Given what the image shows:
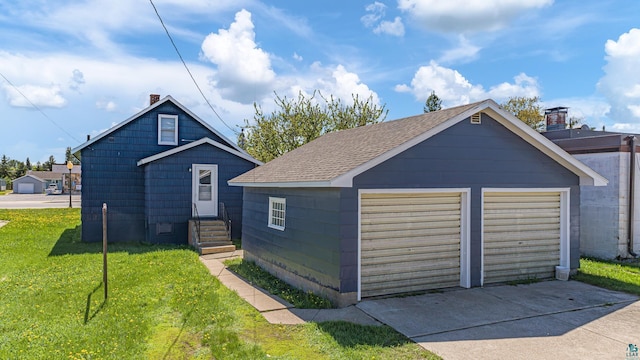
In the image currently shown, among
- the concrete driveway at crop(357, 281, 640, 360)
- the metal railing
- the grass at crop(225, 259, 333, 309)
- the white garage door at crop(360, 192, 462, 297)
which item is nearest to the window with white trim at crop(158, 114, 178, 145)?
the metal railing

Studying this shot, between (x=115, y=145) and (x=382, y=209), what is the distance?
12.6 metres

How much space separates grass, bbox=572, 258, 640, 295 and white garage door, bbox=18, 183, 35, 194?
249 ft

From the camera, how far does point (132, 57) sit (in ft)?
39.8

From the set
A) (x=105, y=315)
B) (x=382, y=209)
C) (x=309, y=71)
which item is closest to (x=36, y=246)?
(x=105, y=315)

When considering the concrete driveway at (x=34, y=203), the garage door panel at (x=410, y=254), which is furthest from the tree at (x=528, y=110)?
the concrete driveway at (x=34, y=203)

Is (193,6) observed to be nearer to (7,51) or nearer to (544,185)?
(7,51)

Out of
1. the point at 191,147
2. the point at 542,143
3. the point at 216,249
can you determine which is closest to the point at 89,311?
the point at 216,249

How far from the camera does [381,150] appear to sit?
319 inches

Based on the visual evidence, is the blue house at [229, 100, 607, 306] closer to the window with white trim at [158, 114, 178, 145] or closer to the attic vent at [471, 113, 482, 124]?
the attic vent at [471, 113, 482, 124]

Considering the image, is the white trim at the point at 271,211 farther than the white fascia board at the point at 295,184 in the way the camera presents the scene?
Yes

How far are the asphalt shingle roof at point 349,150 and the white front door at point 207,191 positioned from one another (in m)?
4.35

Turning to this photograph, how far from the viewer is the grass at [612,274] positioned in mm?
9095

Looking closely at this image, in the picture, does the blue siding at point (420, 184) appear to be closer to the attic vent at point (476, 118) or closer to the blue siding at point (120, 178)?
the attic vent at point (476, 118)

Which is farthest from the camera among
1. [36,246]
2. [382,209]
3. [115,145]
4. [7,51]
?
[115,145]
